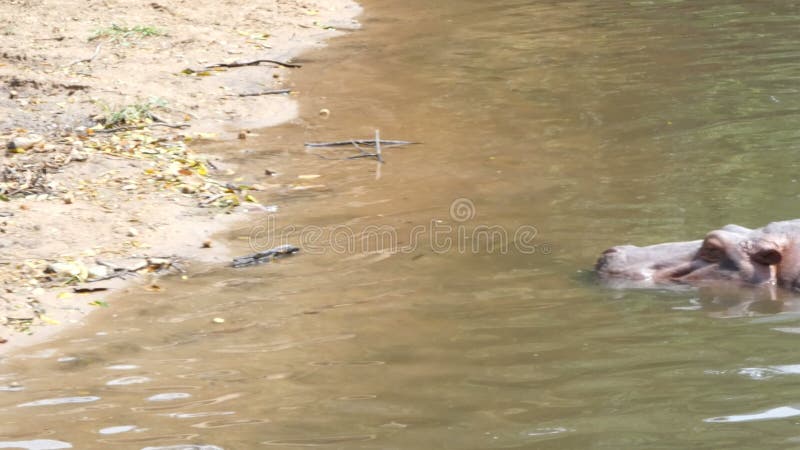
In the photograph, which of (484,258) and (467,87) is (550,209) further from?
(467,87)

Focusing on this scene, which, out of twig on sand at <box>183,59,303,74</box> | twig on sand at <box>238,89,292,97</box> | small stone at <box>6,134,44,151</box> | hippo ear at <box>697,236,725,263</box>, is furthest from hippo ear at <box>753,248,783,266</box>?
twig on sand at <box>183,59,303,74</box>

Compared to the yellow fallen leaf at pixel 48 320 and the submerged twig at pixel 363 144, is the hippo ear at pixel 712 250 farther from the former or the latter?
the submerged twig at pixel 363 144

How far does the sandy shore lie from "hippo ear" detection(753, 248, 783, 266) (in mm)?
3260

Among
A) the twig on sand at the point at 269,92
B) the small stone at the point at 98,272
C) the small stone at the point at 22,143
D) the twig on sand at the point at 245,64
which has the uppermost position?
the twig on sand at the point at 245,64

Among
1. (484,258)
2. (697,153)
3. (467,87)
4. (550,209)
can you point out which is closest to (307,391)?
(484,258)

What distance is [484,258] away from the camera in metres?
7.27

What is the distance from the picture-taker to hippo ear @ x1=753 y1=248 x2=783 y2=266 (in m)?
6.39

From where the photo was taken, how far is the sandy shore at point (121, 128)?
7.32 m

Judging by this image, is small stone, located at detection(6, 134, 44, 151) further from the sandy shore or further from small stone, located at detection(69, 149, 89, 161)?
small stone, located at detection(69, 149, 89, 161)

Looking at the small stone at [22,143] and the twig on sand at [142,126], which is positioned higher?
the twig on sand at [142,126]

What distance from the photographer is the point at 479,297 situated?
21.1 ft

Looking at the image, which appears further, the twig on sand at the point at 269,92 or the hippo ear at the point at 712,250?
the twig on sand at the point at 269,92

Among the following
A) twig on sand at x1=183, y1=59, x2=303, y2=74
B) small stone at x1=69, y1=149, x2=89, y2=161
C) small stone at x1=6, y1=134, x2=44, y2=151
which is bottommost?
small stone at x1=69, y1=149, x2=89, y2=161

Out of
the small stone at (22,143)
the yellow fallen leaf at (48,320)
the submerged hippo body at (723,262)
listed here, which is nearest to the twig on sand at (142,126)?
the small stone at (22,143)
